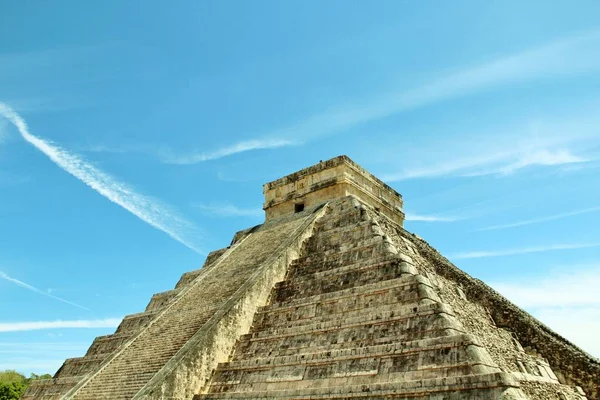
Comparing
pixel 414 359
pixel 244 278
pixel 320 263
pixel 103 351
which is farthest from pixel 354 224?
pixel 103 351

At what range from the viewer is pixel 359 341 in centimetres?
827

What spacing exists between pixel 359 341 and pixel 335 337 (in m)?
0.52

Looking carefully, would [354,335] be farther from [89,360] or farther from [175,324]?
[89,360]

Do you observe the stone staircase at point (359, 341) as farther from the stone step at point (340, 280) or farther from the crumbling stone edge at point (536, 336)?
the crumbling stone edge at point (536, 336)

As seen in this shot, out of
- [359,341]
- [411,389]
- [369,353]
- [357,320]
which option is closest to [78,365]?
[357,320]

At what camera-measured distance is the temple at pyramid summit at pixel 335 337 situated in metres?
7.26

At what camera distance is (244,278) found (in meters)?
12.1

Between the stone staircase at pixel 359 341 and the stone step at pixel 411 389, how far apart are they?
1 centimetres

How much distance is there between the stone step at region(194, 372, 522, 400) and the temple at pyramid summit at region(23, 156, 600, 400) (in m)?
0.02

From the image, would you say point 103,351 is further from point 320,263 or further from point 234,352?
point 320,263

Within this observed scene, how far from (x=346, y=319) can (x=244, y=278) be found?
3.94 metres

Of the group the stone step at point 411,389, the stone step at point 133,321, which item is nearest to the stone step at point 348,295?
the stone step at point 411,389

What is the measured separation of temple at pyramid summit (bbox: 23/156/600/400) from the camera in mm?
7262

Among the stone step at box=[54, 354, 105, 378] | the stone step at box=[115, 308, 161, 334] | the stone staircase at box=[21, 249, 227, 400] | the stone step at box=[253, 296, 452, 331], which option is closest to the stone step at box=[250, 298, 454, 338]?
the stone step at box=[253, 296, 452, 331]
